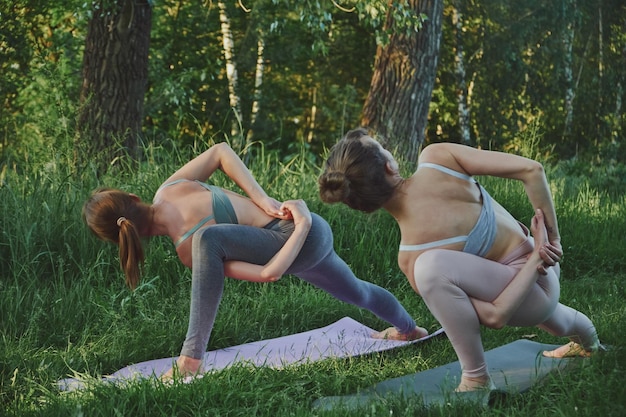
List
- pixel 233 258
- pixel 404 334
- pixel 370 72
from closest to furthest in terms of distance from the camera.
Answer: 1. pixel 233 258
2. pixel 404 334
3. pixel 370 72

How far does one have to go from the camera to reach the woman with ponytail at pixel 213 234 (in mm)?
3898

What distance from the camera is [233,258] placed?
398 cm

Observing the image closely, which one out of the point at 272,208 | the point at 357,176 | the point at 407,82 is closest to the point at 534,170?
the point at 357,176

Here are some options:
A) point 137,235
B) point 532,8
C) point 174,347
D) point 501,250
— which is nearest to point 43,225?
point 174,347

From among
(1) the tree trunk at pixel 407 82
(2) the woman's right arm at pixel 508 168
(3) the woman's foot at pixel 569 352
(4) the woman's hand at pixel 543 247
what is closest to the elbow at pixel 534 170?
(2) the woman's right arm at pixel 508 168

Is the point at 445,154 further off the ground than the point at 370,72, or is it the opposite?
the point at 445,154

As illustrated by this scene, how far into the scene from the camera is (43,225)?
5.49 m

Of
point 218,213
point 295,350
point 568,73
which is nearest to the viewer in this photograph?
point 218,213

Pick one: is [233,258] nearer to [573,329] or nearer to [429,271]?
[429,271]

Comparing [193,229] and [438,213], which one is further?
[193,229]

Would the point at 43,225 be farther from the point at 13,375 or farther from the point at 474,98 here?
the point at 474,98

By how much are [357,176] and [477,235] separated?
536 mm

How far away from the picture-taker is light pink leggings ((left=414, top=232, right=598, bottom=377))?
3.30m

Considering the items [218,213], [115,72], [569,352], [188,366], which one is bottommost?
[188,366]
